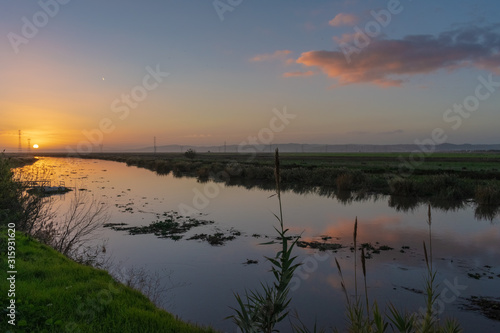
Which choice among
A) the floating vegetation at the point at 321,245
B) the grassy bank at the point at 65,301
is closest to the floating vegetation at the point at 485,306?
the floating vegetation at the point at 321,245

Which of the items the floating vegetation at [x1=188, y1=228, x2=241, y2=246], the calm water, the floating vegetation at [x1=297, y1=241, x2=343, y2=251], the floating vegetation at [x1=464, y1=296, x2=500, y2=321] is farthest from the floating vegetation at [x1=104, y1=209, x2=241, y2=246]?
the floating vegetation at [x1=464, y1=296, x2=500, y2=321]

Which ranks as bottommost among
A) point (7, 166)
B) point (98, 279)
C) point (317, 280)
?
point (317, 280)

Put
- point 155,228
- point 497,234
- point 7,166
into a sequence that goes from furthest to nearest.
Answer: point 155,228, point 497,234, point 7,166

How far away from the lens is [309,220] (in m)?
21.1

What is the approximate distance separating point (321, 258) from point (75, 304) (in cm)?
956

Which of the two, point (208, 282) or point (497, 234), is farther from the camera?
point (497, 234)

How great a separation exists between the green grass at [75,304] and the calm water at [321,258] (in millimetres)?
1713

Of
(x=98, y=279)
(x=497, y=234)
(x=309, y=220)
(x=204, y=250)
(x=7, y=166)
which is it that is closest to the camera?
(x=98, y=279)

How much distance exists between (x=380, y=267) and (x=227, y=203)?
56.6 ft

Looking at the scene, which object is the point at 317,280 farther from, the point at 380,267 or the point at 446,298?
the point at 446,298

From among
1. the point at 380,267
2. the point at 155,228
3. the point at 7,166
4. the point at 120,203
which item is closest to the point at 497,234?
the point at 380,267

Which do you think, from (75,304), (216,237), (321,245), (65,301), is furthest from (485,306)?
(216,237)

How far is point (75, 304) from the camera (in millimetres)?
6418

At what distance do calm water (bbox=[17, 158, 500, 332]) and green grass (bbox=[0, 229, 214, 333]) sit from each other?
171cm
